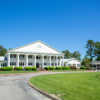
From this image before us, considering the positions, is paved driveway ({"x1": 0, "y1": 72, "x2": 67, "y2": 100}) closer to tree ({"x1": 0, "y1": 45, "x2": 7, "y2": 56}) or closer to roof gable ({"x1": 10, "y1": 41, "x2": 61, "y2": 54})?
roof gable ({"x1": 10, "y1": 41, "x2": 61, "y2": 54})

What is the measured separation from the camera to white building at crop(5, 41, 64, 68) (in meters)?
47.8

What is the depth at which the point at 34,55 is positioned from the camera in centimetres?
4941

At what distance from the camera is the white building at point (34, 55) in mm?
47750

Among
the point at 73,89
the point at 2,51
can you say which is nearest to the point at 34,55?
the point at 73,89

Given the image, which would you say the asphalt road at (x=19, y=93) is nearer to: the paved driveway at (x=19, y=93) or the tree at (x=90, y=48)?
the paved driveway at (x=19, y=93)

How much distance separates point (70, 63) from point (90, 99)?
195 ft

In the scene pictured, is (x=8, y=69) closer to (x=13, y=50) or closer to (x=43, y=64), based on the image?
(x=13, y=50)

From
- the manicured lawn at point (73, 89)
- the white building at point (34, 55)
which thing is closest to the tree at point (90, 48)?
the white building at point (34, 55)

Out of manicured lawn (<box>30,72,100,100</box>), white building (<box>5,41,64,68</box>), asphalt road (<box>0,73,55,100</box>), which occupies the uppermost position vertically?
white building (<box>5,41,64,68</box>)

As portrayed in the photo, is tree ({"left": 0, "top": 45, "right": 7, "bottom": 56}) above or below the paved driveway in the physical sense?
above

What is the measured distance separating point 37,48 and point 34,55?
2892 millimetres

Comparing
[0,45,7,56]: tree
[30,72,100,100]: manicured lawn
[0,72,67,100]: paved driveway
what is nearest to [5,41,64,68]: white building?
[30,72,100,100]: manicured lawn

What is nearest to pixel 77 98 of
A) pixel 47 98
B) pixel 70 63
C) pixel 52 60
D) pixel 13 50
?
pixel 47 98

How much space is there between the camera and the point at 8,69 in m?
39.4
